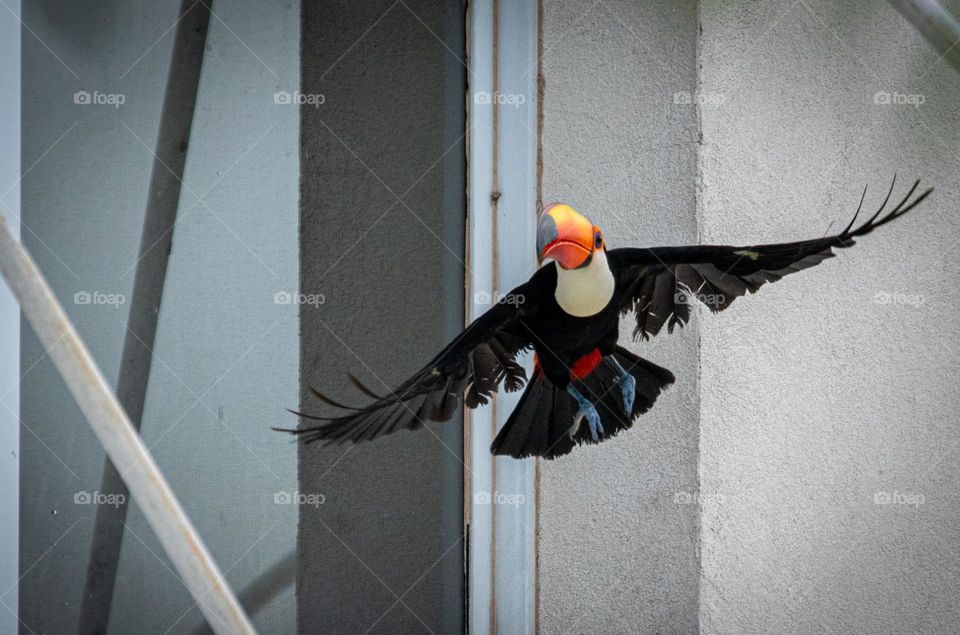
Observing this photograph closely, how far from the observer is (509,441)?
5.49ft

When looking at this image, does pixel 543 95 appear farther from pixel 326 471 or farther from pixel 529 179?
pixel 326 471

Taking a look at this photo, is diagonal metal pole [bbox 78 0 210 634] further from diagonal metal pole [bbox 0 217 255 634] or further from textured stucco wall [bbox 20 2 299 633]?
diagonal metal pole [bbox 0 217 255 634]

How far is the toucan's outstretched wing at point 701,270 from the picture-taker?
1509mm

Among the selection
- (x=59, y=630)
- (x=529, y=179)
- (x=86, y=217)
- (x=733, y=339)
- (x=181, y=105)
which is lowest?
(x=59, y=630)

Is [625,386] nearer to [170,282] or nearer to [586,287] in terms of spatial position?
[586,287]

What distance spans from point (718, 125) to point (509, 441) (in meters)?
0.90

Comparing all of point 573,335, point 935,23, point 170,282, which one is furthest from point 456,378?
point 935,23

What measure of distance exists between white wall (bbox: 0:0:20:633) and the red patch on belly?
1.15 metres

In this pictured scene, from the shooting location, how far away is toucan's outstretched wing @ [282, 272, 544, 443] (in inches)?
57.6

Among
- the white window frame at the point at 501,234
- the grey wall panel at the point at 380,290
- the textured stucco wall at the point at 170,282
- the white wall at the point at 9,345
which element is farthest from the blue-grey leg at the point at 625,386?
the white wall at the point at 9,345

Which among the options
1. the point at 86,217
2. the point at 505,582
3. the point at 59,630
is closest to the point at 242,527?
the point at 59,630

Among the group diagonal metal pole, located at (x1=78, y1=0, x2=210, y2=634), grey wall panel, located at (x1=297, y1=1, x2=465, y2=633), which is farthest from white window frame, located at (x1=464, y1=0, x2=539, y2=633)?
diagonal metal pole, located at (x1=78, y1=0, x2=210, y2=634)

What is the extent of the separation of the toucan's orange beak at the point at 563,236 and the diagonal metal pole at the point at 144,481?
29.8 inches

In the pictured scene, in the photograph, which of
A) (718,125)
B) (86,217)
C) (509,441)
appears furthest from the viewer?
(718,125)
